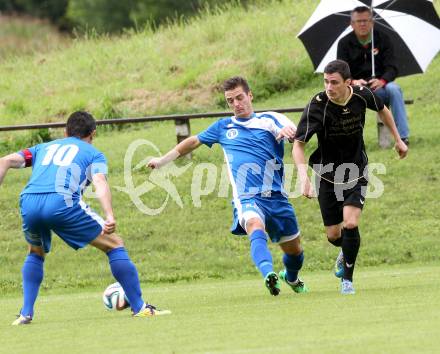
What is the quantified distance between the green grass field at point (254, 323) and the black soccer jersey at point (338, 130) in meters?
1.17

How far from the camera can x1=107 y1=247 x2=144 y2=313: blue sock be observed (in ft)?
Result: 34.1

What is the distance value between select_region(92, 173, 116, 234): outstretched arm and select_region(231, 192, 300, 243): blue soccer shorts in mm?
1669

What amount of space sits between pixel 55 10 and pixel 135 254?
4875 cm

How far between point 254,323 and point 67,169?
228cm

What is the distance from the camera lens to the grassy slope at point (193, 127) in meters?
16.0

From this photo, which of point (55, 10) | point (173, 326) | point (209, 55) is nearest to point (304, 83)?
point (209, 55)

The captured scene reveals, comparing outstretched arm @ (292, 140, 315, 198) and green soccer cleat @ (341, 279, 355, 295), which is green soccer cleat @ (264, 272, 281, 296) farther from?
green soccer cleat @ (341, 279, 355, 295)

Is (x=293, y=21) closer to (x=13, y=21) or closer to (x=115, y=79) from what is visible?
(x=115, y=79)

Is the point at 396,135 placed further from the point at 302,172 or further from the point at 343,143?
the point at 302,172

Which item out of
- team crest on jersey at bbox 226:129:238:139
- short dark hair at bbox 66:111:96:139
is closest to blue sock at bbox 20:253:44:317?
short dark hair at bbox 66:111:96:139

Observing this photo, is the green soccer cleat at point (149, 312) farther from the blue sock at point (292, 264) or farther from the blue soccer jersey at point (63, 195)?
the blue sock at point (292, 264)

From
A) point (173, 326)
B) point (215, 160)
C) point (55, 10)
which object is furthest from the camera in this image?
point (55, 10)

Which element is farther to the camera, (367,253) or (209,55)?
(209,55)

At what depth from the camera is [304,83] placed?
82.1 ft
